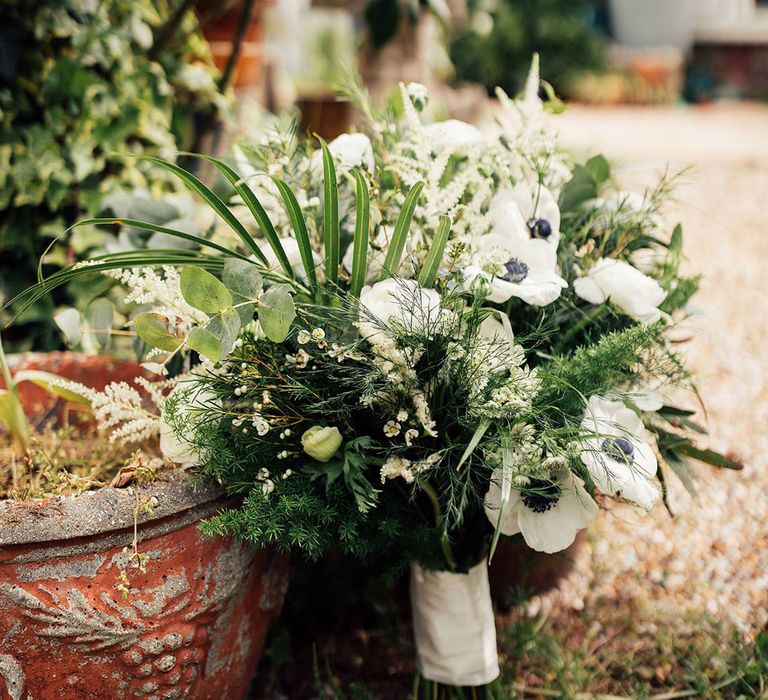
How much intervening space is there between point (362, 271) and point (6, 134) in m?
1.55

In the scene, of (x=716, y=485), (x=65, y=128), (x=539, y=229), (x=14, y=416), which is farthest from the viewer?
(x=716, y=485)

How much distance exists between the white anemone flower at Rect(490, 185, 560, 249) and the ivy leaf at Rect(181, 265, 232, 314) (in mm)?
473

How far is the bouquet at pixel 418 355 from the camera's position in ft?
3.84

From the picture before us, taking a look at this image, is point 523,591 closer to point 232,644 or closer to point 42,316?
point 232,644

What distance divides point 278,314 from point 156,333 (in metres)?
0.23

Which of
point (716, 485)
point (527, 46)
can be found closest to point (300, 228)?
point (716, 485)

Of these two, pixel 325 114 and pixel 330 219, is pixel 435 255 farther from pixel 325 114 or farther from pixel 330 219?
pixel 325 114

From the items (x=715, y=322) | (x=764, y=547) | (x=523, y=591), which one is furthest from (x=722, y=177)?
(x=523, y=591)

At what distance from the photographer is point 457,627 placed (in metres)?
1.49

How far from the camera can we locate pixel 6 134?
2277mm

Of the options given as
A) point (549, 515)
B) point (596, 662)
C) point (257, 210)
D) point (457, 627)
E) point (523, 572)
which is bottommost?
point (596, 662)

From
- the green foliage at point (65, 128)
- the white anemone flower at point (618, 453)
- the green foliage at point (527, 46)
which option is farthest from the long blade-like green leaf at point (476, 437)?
the green foliage at point (527, 46)

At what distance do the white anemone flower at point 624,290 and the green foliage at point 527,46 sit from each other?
849 centimetres

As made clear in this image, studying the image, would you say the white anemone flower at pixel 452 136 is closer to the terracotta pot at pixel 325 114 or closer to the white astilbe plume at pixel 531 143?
the white astilbe plume at pixel 531 143
